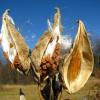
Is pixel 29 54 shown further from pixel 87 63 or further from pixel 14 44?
pixel 87 63

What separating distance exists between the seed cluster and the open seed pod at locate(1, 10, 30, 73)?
0.26 ft

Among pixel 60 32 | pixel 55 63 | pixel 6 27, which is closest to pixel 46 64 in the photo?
pixel 55 63

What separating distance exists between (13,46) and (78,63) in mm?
293

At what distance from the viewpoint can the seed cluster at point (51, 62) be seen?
1.74m

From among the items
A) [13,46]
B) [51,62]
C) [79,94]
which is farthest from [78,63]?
[79,94]

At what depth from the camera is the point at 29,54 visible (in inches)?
72.2

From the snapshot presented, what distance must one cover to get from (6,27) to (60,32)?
0.25 m

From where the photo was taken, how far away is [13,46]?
1.87 meters

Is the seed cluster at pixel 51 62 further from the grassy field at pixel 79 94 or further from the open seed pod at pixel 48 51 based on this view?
the grassy field at pixel 79 94

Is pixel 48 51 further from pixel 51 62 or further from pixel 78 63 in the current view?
pixel 78 63

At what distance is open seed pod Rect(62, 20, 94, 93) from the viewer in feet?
5.78

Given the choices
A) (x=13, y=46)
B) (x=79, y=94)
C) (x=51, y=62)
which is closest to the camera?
(x=51, y=62)

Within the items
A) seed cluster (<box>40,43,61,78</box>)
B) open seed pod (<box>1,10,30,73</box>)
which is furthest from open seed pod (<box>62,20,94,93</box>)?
open seed pod (<box>1,10,30,73</box>)

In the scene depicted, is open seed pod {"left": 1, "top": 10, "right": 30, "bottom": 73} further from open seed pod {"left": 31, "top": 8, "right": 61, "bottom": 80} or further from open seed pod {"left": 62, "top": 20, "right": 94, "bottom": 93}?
open seed pod {"left": 62, "top": 20, "right": 94, "bottom": 93}
